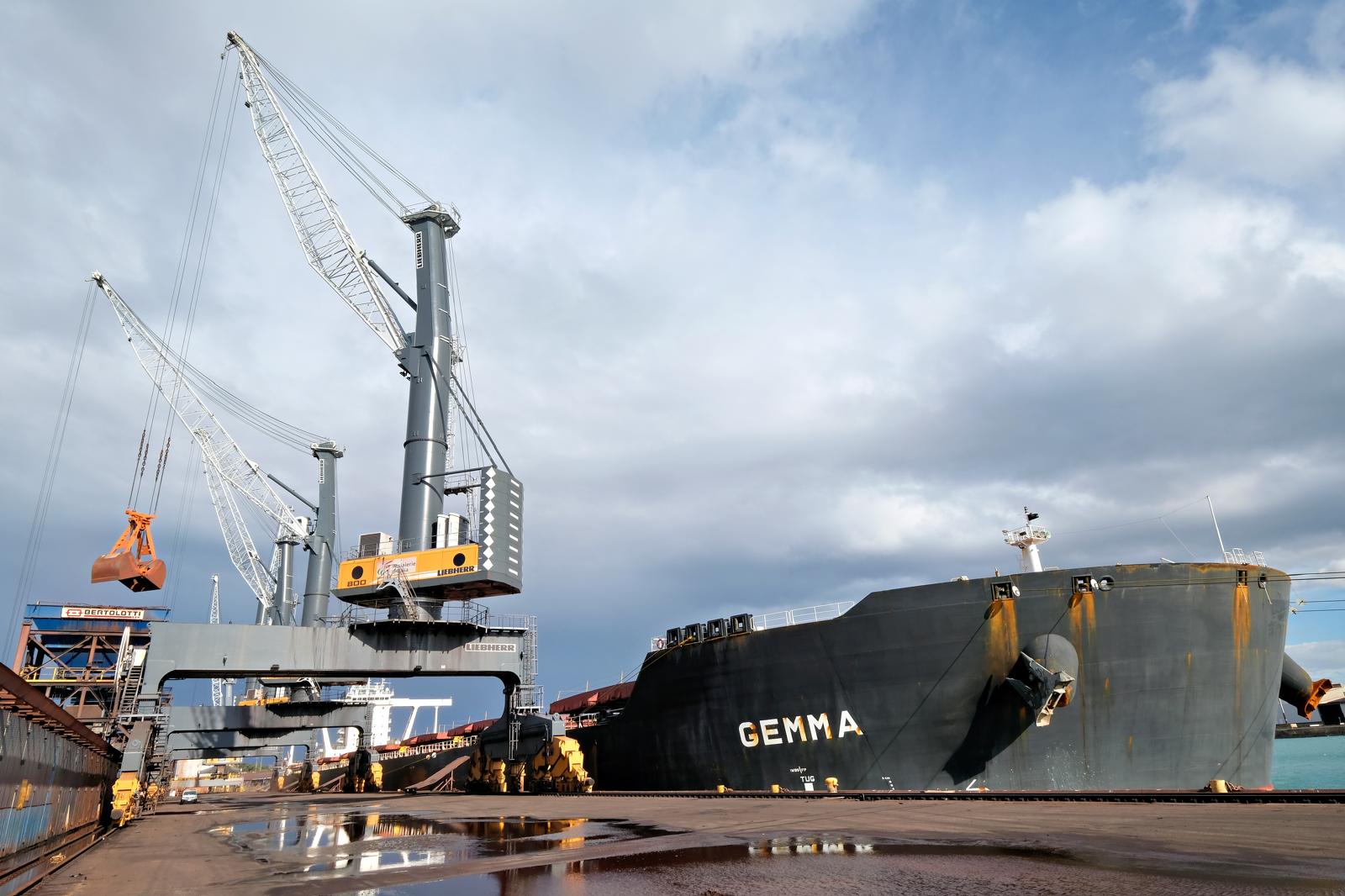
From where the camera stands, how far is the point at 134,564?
35875mm

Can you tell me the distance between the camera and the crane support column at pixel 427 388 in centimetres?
3850

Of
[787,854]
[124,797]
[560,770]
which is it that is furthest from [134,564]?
[787,854]

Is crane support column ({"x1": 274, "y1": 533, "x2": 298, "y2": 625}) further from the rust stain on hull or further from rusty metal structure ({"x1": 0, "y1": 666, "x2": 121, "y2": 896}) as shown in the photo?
the rust stain on hull

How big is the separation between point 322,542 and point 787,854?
199 ft

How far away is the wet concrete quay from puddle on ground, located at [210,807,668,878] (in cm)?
9

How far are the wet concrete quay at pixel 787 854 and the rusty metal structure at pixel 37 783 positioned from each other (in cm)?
76

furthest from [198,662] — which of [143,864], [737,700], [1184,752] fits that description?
[1184,752]

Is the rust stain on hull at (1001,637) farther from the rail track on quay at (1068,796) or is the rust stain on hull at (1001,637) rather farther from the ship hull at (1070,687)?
the rail track on quay at (1068,796)

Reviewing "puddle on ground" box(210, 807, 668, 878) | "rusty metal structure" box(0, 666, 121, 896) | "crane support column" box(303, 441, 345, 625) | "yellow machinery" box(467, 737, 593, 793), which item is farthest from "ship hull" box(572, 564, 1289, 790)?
"crane support column" box(303, 441, 345, 625)

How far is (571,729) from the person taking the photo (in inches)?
1694

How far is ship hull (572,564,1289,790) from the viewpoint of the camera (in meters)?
22.2

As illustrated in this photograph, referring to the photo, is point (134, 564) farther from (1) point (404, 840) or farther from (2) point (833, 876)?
(2) point (833, 876)

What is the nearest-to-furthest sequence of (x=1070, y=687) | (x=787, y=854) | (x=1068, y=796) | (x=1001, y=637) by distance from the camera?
(x=787, y=854) < (x=1068, y=796) < (x=1070, y=687) < (x=1001, y=637)

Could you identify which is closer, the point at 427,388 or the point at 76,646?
the point at 427,388
